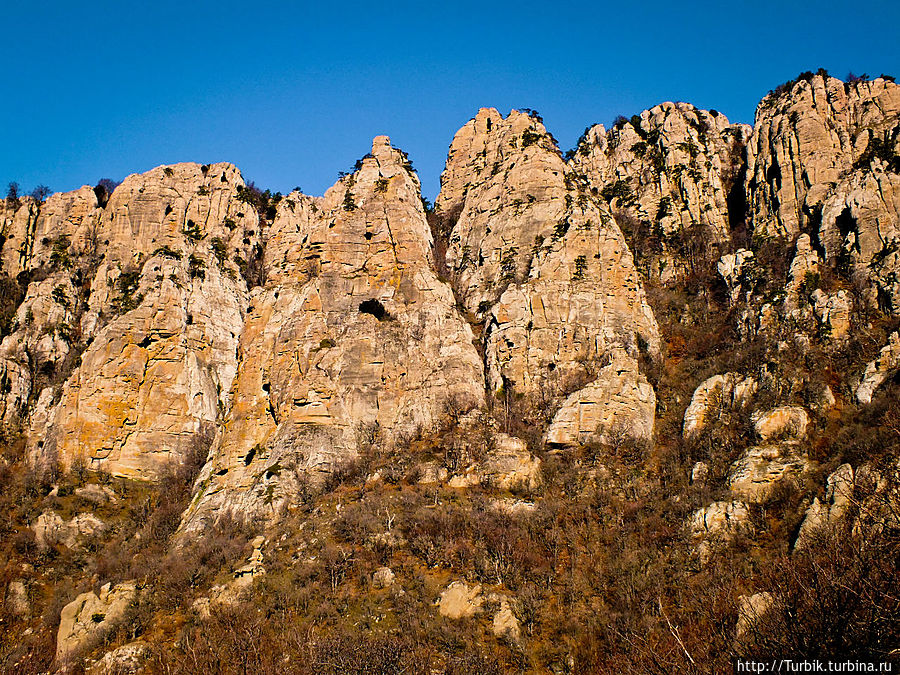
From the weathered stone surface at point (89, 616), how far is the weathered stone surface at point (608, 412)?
27896 millimetres

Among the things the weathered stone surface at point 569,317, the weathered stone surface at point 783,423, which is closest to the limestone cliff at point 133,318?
the weathered stone surface at point 569,317

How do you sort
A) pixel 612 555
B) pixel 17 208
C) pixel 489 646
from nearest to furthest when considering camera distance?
pixel 489 646
pixel 612 555
pixel 17 208

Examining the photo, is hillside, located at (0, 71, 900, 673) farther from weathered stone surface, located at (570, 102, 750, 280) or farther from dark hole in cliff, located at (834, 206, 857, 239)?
weathered stone surface, located at (570, 102, 750, 280)

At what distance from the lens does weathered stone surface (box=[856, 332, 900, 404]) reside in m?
36.8

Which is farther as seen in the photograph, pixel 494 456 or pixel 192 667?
pixel 494 456

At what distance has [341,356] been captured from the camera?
49719 millimetres

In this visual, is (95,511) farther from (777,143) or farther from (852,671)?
(777,143)

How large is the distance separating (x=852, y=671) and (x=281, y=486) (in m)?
34.3

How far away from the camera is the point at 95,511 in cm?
4391

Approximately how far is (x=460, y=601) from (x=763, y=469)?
18.7 m

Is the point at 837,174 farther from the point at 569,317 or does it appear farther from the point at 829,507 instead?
the point at 829,507

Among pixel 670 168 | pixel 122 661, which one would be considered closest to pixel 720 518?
Result: pixel 122 661

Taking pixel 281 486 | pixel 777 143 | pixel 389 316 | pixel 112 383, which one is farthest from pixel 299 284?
pixel 777 143

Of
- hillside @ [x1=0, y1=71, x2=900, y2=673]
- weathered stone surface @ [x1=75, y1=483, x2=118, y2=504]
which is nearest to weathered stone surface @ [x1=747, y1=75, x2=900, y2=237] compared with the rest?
hillside @ [x1=0, y1=71, x2=900, y2=673]
